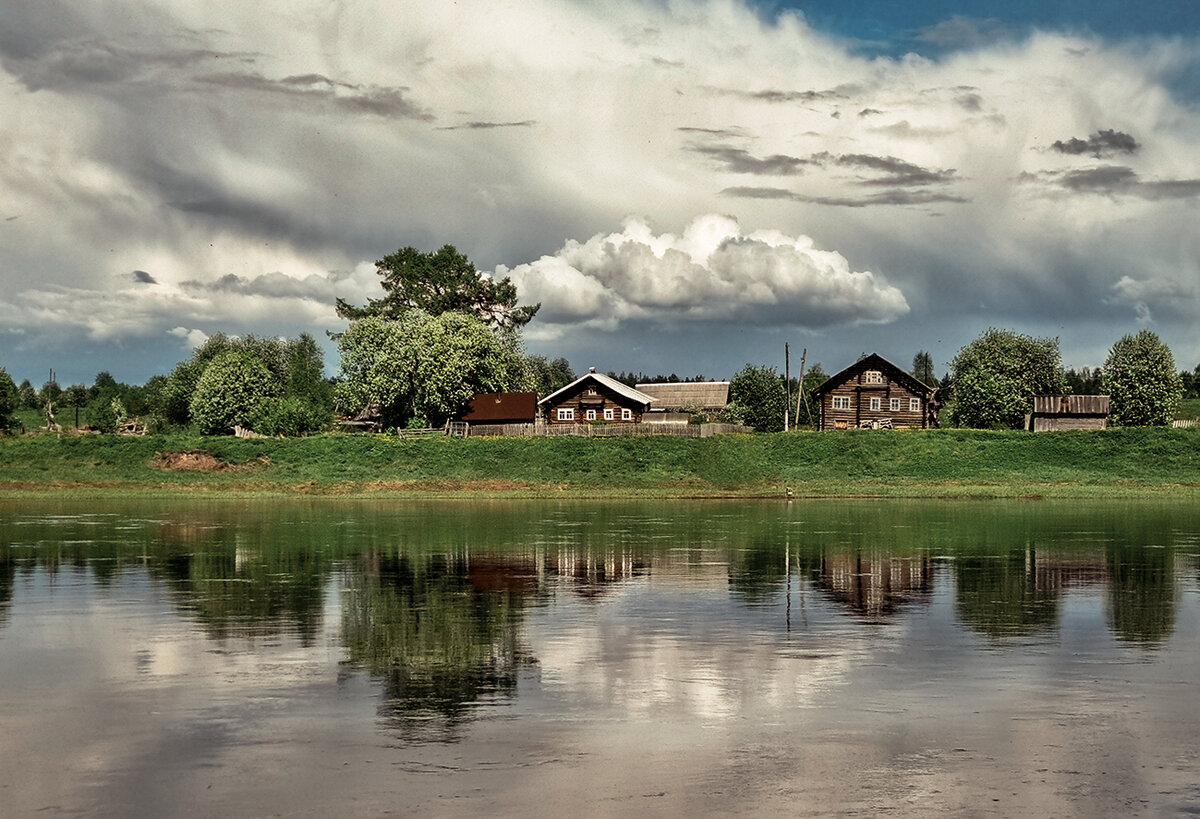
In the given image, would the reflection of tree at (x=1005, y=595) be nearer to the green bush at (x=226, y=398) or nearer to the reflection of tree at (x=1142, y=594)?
the reflection of tree at (x=1142, y=594)

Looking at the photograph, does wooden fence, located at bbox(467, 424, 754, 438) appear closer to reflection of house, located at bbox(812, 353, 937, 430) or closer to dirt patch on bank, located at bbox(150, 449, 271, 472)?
reflection of house, located at bbox(812, 353, 937, 430)

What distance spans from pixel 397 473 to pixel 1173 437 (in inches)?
2415

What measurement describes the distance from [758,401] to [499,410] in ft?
92.3

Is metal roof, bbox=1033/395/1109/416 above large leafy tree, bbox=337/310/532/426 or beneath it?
beneath

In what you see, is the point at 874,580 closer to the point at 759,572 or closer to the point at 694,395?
the point at 759,572

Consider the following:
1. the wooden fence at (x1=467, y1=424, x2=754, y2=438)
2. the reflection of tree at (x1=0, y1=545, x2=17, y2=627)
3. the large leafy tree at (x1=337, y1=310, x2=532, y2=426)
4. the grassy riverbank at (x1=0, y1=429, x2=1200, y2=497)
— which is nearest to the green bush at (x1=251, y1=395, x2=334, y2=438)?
the large leafy tree at (x1=337, y1=310, x2=532, y2=426)

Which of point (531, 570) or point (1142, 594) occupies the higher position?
point (531, 570)

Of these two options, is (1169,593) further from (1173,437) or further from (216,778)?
(1173,437)

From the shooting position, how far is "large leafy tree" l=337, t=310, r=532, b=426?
119 metres

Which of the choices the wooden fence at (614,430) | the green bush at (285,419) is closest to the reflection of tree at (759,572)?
the wooden fence at (614,430)

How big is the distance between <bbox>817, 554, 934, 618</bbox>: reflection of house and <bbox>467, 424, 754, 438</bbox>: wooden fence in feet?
205

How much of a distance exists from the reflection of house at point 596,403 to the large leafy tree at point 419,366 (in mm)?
9050

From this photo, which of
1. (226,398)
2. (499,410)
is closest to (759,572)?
(499,410)

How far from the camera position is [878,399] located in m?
130
